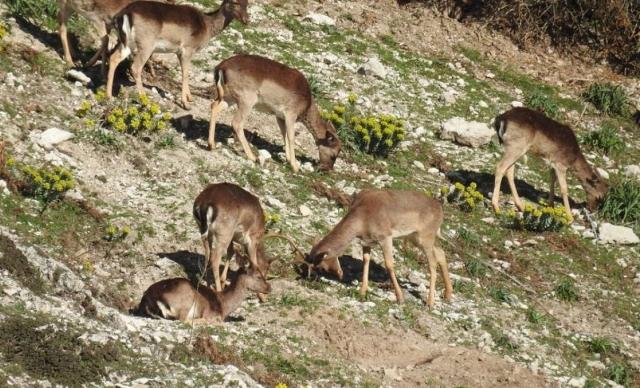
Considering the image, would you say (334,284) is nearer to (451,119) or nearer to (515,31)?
(451,119)

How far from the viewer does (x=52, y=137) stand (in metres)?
15.1

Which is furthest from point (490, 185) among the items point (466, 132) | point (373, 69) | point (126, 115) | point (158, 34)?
point (126, 115)

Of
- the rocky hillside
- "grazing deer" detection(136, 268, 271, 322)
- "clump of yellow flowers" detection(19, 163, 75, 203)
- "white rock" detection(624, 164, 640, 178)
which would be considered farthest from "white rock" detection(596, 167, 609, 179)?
"clump of yellow flowers" detection(19, 163, 75, 203)

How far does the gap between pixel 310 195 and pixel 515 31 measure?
343 inches

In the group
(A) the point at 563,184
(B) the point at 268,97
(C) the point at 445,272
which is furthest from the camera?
(A) the point at 563,184

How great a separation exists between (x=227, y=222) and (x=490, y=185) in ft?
21.0

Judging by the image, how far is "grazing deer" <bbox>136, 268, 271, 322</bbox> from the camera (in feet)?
39.7

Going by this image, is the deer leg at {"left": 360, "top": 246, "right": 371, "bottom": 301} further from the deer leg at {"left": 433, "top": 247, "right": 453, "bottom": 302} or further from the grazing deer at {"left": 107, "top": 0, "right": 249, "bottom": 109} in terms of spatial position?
the grazing deer at {"left": 107, "top": 0, "right": 249, "bottom": 109}

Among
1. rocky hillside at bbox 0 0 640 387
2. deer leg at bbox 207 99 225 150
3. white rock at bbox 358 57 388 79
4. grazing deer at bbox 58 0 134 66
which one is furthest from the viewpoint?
white rock at bbox 358 57 388 79

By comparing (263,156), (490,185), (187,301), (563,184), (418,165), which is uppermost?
(187,301)

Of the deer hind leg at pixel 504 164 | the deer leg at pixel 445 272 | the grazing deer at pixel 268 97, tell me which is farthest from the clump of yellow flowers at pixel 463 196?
the deer leg at pixel 445 272

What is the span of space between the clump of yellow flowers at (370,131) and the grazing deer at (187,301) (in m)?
5.36

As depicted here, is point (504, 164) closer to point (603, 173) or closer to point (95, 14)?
point (603, 173)

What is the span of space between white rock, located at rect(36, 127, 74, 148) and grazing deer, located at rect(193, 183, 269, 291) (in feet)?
8.60
